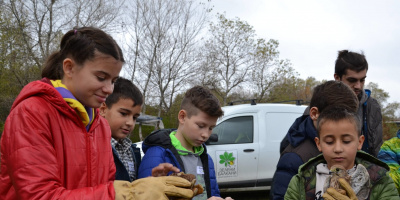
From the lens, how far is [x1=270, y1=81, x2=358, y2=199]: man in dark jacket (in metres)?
2.44

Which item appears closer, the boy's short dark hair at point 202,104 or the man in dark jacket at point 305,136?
the man in dark jacket at point 305,136

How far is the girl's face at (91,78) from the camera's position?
174cm

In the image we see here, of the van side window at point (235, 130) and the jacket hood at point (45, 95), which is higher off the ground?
the jacket hood at point (45, 95)

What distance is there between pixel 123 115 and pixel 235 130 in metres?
5.39

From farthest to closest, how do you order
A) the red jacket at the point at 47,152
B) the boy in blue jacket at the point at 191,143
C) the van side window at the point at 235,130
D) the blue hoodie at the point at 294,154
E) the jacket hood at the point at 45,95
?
the van side window at the point at 235,130 < the boy in blue jacket at the point at 191,143 < the blue hoodie at the point at 294,154 < the jacket hood at the point at 45,95 < the red jacket at the point at 47,152

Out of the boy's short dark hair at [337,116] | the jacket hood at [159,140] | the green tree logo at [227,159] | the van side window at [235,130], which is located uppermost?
the boy's short dark hair at [337,116]

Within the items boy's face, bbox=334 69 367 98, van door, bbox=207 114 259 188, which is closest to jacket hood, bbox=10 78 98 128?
boy's face, bbox=334 69 367 98

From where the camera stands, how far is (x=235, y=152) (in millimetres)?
7852

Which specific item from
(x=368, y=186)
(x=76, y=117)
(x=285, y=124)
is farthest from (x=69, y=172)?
(x=285, y=124)

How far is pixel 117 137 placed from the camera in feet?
9.16

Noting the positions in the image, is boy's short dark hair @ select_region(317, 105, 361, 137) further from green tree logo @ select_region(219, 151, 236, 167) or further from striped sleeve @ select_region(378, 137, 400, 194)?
green tree logo @ select_region(219, 151, 236, 167)

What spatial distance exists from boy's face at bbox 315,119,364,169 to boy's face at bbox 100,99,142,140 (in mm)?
1377

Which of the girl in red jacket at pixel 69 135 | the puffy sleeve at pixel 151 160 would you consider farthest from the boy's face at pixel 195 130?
the girl in red jacket at pixel 69 135

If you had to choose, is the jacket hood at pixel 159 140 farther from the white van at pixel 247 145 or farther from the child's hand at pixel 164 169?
the white van at pixel 247 145
